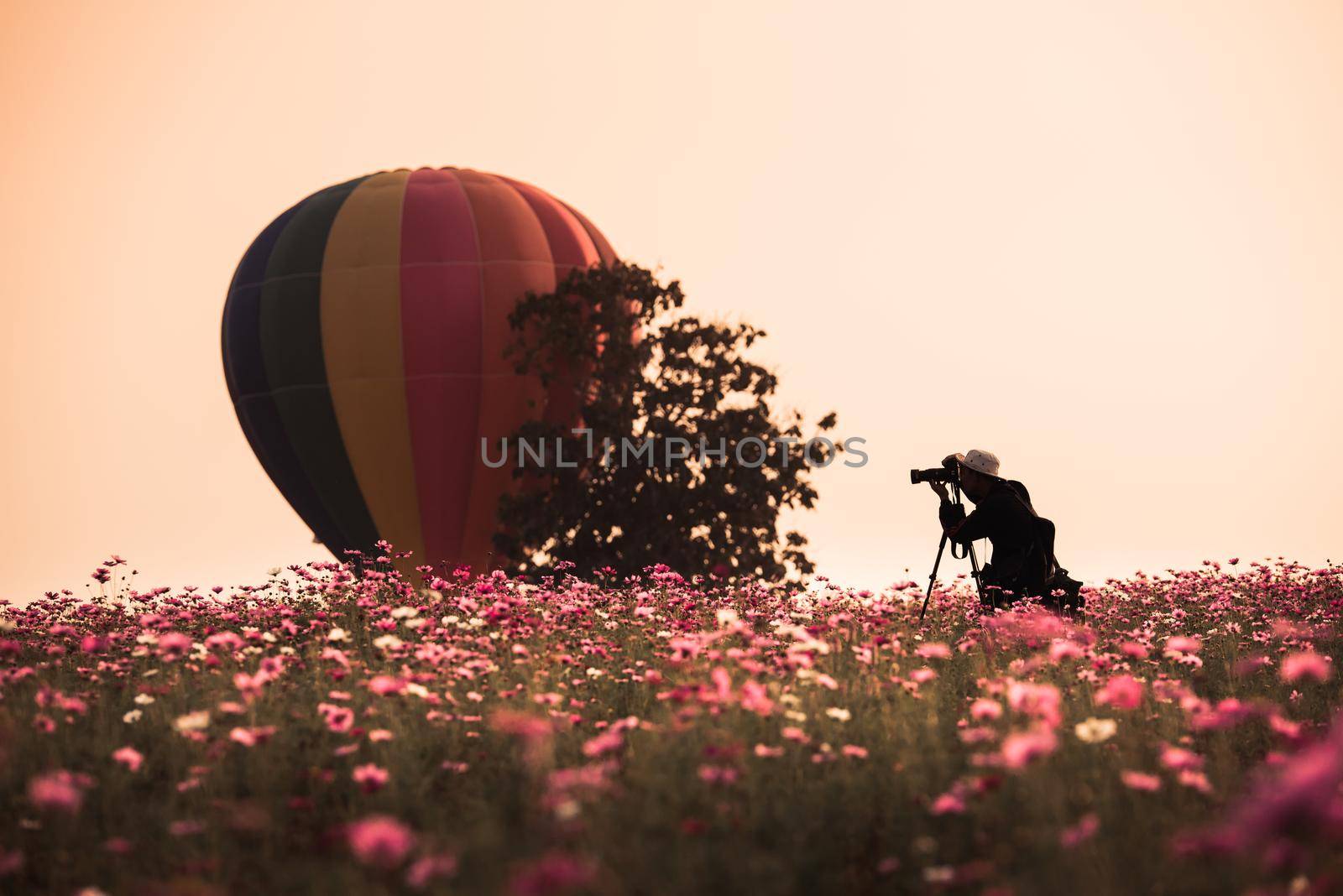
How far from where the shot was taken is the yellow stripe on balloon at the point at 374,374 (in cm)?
2394

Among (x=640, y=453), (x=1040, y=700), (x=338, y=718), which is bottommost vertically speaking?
(x=1040, y=700)

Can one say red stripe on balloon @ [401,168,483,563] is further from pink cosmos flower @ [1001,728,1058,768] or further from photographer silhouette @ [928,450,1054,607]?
pink cosmos flower @ [1001,728,1058,768]

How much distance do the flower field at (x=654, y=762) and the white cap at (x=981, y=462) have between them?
5.91 ft

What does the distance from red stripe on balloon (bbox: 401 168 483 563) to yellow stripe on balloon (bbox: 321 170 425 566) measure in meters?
0.18

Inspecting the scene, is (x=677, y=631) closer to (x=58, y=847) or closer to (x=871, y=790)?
(x=871, y=790)

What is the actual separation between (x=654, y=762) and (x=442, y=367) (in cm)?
1756

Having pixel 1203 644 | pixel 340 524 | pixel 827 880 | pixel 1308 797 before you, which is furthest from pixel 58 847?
pixel 340 524

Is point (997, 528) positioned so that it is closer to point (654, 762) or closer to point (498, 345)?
point (654, 762)

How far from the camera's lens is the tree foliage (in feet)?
78.3

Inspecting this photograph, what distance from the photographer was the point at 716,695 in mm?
6598

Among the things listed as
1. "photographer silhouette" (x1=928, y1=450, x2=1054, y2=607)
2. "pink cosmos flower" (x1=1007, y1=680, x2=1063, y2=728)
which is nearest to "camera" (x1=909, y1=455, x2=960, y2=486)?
"photographer silhouette" (x1=928, y1=450, x2=1054, y2=607)

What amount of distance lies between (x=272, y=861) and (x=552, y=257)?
19.8m

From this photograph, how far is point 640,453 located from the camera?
24.2 m

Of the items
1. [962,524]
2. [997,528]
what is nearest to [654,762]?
[962,524]
